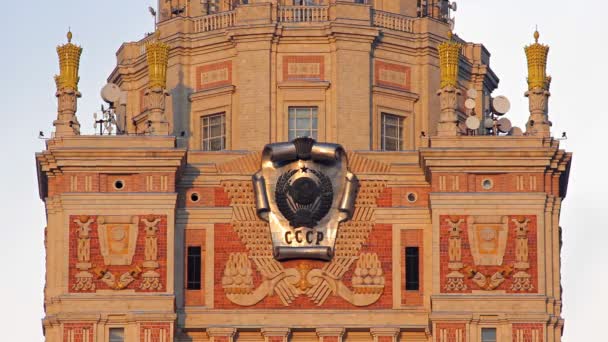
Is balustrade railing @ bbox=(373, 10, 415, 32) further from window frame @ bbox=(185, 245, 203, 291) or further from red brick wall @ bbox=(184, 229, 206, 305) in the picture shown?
window frame @ bbox=(185, 245, 203, 291)

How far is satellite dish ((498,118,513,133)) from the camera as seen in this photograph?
83125mm

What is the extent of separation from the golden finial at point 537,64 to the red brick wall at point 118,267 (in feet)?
37.7

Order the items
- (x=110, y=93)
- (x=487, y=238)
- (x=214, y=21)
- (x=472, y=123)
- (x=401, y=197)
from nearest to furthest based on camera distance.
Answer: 1. (x=487, y=238)
2. (x=401, y=197)
3. (x=472, y=123)
4. (x=110, y=93)
5. (x=214, y=21)

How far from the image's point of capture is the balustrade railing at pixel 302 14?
8531 cm

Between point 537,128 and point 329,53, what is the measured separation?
25.0 feet

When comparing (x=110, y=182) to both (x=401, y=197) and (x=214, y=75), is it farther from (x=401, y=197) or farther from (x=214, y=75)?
(x=401, y=197)

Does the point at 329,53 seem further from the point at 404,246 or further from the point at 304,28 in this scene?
the point at 404,246

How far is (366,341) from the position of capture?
79250 mm

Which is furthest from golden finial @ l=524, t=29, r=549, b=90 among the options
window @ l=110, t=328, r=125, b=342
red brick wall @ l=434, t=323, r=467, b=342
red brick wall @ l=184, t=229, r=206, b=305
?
window @ l=110, t=328, r=125, b=342

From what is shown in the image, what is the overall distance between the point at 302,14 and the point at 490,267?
11382 mm

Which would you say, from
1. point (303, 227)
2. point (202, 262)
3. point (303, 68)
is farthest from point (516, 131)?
point (202, 262)

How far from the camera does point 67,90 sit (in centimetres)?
8081

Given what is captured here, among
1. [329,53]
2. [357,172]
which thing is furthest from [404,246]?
[329,53]

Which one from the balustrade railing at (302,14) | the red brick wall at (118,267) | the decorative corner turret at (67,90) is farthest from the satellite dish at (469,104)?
the decorative corner turret at (67,90)
